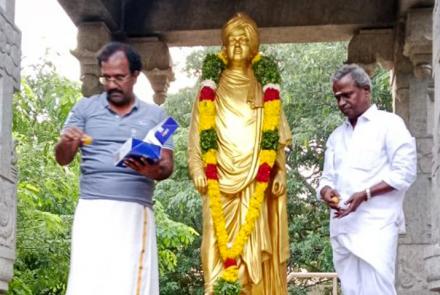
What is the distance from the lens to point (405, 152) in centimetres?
551

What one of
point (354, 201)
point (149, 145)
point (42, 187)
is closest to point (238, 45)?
point (354, 201)

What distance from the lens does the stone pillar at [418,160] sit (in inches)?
346

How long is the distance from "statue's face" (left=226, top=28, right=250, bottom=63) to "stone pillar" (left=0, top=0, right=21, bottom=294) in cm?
276

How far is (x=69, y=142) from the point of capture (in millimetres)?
4645

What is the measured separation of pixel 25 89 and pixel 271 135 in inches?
280

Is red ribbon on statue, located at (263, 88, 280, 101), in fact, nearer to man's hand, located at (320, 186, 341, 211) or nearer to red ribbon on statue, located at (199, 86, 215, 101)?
red ribbon on statue, located at (199, 86, 215, 101)

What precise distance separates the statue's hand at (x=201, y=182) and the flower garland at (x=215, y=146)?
4 cm

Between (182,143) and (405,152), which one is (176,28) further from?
(182,143)

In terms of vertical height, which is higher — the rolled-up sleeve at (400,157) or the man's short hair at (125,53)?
the man's short hair at (125,53)

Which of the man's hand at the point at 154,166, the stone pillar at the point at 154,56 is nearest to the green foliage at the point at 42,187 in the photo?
the stone pillar at the point at 154,56

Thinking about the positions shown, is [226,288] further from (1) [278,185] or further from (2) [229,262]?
(1) [278,185]

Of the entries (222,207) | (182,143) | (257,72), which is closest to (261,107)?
(257,72)

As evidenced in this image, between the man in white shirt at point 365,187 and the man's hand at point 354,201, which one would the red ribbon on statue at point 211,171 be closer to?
the man in white shirt at point 365,187

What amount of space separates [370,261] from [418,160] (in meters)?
3.84
